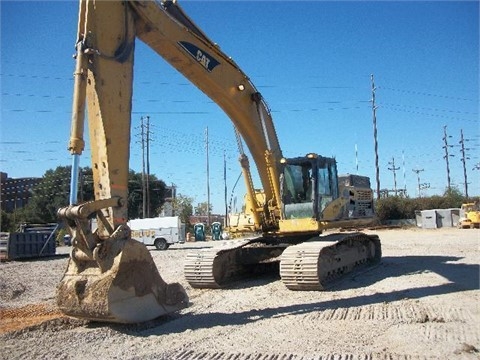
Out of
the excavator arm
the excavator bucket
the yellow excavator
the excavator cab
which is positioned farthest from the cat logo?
the excavator bucket

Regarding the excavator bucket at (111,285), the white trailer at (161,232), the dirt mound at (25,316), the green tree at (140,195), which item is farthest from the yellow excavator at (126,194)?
the green tree at (140,195)

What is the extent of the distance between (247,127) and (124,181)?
13.8ft

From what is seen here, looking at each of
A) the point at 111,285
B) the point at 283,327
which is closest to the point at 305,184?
the point at 283,327

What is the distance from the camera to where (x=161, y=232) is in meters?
29.3

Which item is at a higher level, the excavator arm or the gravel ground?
the excavator arm

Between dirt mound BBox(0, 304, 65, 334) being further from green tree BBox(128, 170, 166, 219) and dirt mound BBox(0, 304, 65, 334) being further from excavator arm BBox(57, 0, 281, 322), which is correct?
green tree BBox(128, 170, 166, 219)

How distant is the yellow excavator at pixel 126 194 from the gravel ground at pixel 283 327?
40 centimetres

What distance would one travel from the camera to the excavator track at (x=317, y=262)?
881 centimetres

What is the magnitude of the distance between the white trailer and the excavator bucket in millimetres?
22840

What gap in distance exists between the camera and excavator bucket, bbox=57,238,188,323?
19.0 feet

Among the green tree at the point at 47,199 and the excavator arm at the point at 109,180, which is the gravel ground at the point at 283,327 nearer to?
the excavator arm at the point at 109,180

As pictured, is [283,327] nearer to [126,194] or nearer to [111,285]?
[111,285]

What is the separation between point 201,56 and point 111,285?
464 cm

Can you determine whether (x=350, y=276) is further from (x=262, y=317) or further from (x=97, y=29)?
(x=97, y=29)
